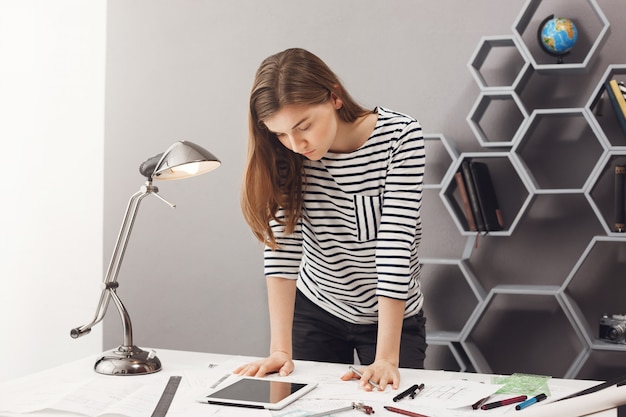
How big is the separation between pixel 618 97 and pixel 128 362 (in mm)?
1827

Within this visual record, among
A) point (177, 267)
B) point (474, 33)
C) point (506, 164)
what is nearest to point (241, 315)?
point (177, 267)

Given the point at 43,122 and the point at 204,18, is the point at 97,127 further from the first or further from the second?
the point at 204,18

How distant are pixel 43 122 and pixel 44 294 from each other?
832 mm

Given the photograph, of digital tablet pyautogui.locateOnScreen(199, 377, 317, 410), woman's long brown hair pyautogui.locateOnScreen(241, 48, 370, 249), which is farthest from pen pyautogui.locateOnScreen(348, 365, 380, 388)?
woman's long brown hair pyautogui.locateOnScreen(241, 48, 370, 249)

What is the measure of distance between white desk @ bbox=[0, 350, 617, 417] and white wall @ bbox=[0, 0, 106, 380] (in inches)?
71.8

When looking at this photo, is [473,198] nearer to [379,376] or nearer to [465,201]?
[465,201]

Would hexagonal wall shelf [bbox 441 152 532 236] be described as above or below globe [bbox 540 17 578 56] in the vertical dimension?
below

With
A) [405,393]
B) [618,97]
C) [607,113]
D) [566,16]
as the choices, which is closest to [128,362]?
[405,393]

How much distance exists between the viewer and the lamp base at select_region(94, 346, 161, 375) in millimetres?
1433

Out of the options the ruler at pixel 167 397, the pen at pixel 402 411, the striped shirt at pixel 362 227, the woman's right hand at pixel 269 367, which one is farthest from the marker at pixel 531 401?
the ruler at pixel 167 397

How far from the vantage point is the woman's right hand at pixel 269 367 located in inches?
54.7

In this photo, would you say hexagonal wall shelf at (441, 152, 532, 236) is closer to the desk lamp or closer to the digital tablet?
the desk lamp

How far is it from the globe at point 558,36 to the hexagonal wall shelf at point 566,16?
5 centimetres

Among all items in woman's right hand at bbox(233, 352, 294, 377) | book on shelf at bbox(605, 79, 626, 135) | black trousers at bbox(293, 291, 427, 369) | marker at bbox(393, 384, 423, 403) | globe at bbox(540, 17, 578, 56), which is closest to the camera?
marker at bbox(393, 384, 423, 403)
